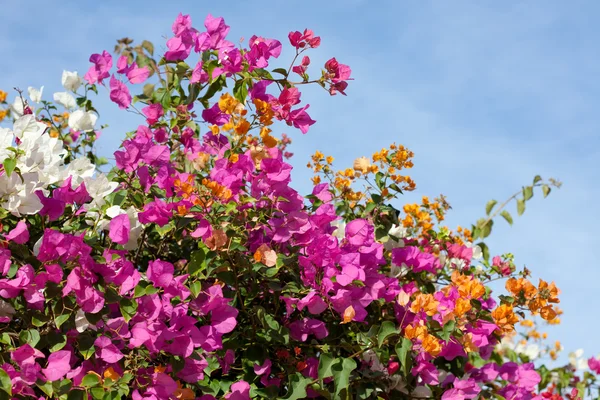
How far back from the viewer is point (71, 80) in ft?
9.53

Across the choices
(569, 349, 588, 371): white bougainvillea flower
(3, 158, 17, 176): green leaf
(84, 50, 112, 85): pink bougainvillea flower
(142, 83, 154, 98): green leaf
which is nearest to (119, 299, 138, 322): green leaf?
(3, 158, 17, 176): green leaf

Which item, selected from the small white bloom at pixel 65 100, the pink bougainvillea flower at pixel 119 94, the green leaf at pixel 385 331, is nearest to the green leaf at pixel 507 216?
the green leaf at pixel 385 331

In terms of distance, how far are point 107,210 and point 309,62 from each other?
74 cm

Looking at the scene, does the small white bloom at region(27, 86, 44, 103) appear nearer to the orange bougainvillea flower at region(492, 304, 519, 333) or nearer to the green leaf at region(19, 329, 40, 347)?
the green leaf at region(19, 329, 40, 347)

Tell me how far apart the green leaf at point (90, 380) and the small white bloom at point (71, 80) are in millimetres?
1358

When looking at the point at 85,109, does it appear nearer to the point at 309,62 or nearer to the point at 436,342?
the point at 309,62

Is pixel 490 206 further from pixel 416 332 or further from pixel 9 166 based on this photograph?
pixel 9 166

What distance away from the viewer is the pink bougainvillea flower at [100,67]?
2.67 meters

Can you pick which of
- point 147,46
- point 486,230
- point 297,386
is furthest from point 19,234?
point 486,230

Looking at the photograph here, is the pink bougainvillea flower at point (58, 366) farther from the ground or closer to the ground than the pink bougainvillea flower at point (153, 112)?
closer to the ground

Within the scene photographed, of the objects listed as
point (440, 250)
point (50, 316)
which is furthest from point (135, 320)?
point (440, 250)

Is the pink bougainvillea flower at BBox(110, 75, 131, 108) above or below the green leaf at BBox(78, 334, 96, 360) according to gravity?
above

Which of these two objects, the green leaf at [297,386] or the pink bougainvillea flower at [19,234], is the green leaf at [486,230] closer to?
the green leaf at [297,386]

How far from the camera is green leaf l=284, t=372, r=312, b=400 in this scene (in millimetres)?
2141
